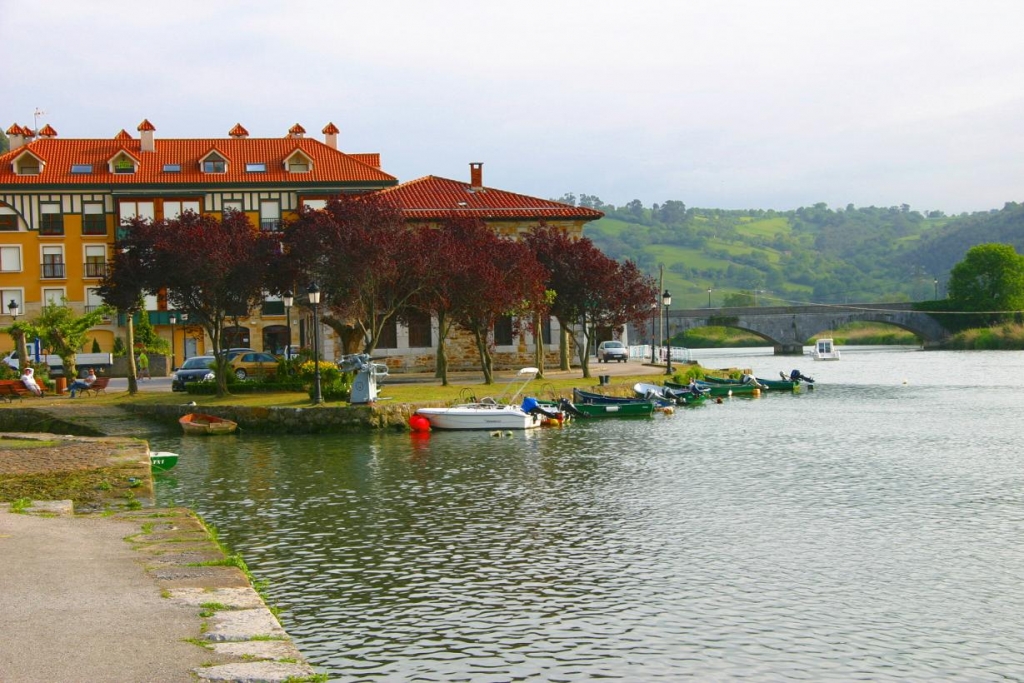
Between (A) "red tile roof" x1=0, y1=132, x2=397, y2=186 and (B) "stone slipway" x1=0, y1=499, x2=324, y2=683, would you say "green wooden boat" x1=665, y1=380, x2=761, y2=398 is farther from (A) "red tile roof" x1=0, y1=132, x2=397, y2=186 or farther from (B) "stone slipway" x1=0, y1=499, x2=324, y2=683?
(B) "stone slipway" x1=0, y1=499, x2=324, y2=683

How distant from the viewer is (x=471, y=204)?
61.4 metres

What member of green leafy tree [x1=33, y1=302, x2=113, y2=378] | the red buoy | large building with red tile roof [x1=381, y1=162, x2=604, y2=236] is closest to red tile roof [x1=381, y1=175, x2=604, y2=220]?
large building with red tile roof [x1=381, y1=162, x2=604, y2=236]

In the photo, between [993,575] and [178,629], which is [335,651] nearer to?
[178,629]

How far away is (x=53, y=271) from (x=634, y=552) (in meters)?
63.5

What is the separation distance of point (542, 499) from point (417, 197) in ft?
137

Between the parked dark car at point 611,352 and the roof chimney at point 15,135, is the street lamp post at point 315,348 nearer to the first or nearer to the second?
the parked dark car at point 611,352

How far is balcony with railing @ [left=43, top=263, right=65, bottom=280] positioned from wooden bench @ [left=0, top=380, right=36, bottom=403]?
3013 centimetres

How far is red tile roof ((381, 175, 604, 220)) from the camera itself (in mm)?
59906

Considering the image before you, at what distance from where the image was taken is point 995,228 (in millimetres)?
193625

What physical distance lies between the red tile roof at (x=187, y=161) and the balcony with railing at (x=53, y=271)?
5.27 meters

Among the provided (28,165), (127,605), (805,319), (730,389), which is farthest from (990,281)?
(127,605)

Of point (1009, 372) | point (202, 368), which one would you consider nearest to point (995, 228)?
point (1009, 372)

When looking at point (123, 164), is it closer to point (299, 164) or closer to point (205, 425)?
point (299, 164)

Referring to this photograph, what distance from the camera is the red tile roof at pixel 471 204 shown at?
197ft
